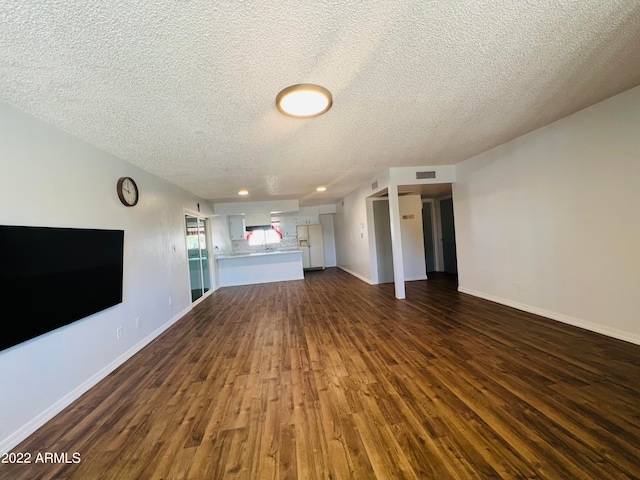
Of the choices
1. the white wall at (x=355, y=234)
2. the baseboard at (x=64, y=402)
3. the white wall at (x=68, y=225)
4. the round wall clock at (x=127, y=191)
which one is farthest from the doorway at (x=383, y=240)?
the baseboard at (x=64, y=402)

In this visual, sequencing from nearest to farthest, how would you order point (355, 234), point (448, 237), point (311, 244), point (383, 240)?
point (383, 240) < point (448, 237) < point (355, 234) < point (311, 244)

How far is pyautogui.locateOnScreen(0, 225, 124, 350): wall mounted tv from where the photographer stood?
5.52 feet

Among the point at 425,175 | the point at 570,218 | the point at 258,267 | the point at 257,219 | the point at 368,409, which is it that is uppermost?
the point at 425,175

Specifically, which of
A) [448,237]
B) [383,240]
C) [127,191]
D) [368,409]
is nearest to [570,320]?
[368,409]

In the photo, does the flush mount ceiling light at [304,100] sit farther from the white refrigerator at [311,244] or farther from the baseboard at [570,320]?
the white refrigerator at [311,244]

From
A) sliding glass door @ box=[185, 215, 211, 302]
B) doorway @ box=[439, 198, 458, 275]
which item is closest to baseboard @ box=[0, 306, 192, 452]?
sliding glass door @ box=[185, 215, 211, 302]

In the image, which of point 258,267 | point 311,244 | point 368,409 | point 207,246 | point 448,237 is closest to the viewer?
point 368,409

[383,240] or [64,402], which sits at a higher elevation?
[383,240]

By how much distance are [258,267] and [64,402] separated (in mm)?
5502

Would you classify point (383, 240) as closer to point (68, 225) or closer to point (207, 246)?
point (207, 246)

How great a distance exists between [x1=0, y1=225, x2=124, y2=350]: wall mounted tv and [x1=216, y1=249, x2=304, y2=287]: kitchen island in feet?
15.5

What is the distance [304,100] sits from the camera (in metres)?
2.02

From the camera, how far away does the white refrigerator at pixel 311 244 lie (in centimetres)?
992

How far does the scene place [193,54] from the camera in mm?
1519
